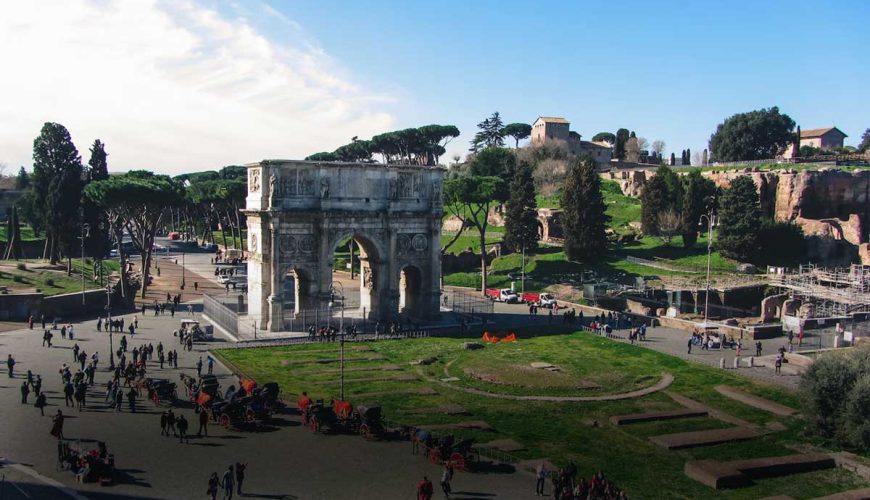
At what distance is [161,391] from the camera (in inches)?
1233

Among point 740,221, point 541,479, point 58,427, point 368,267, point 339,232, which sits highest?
point 740,221

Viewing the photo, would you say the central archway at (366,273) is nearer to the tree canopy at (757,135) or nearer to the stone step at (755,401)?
the stone step at (755,401)

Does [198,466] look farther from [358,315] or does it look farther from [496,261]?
[496,261]

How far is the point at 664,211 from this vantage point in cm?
8431

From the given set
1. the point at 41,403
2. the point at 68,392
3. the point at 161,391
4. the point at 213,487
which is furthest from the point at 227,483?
the point at 68,392

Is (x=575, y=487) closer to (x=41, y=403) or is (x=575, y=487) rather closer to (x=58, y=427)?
(x=58, y=427)

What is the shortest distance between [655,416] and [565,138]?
10821cm

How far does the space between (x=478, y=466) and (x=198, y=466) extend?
30.5ft

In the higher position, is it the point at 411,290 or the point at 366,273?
the point at 366,273

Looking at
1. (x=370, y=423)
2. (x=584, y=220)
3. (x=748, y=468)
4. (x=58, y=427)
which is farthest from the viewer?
(x=584, y=220)

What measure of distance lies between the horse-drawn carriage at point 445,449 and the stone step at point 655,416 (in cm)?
744

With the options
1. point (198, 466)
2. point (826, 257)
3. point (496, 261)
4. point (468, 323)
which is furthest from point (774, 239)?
point (198, 466)

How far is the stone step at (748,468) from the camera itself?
78.2 ft

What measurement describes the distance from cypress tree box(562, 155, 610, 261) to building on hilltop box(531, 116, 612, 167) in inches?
2151
